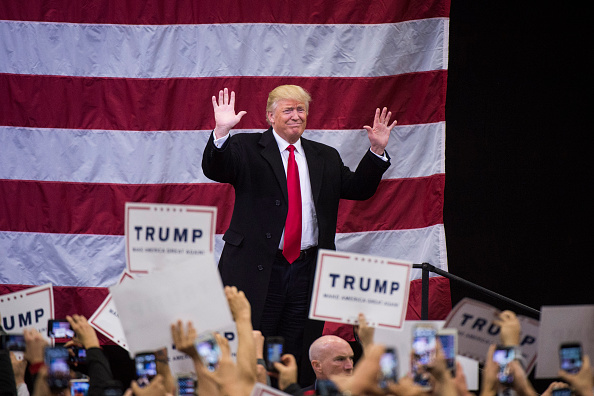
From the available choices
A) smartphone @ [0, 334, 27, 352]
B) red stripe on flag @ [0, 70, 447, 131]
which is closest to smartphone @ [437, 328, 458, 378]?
smartphone @ [0, 334, 27, 352]

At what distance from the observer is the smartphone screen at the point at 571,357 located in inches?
72.6

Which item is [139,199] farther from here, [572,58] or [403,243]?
[572,58]

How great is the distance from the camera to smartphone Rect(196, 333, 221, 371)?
77.6 inches

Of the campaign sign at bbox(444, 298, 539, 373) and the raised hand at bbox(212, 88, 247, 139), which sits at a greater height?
the raised hand at bbox(212, 88, 247, 139)

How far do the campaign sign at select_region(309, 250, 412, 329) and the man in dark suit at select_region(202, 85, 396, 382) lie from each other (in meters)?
0.87

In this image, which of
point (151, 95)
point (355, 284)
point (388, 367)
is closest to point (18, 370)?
point (355, 284)

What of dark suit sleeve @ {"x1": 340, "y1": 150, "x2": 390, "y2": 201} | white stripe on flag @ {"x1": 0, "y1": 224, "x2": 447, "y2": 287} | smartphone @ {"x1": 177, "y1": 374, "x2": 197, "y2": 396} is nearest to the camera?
smartphone @ {"x1": 177, "y1": 374, "x2": 197, "y2": 396}

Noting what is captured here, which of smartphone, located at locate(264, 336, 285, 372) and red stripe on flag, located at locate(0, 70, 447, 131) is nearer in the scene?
smartphone, located at locate(264, 336, 285, 372)

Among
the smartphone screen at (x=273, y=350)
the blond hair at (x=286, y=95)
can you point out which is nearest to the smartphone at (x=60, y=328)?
the smartphone screen at (x=273, y=350)

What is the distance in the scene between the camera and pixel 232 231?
3219mm

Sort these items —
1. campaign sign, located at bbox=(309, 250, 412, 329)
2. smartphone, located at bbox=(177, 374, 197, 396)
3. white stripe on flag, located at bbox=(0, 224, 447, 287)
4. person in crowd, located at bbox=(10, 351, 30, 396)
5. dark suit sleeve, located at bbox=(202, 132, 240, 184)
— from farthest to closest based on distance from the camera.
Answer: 1. white stripe on flag, located at bbox=(0, 224, 447, 287)
2. dark suit sleeve, located at bbox=(202, 132, 240, 184)
3. campaign sign, located at bbox=(309, 250, 412, 329)
4. person in crowd, located at bbox=(10, 351, 30, 396)
5. smartphone, located at bbox=(177, 374, 197, 396)

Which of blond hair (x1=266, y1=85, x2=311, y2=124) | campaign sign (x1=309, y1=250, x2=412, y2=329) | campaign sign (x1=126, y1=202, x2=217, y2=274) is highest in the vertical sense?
blond hair (x1=266, y1=85, x2=311, y2=124)

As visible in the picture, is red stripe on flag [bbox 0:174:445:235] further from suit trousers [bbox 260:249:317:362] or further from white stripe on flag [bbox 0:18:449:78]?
suit trousers [bbox 260:249:317:362]

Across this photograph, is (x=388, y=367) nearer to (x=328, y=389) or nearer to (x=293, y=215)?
(x=328, y=389)
